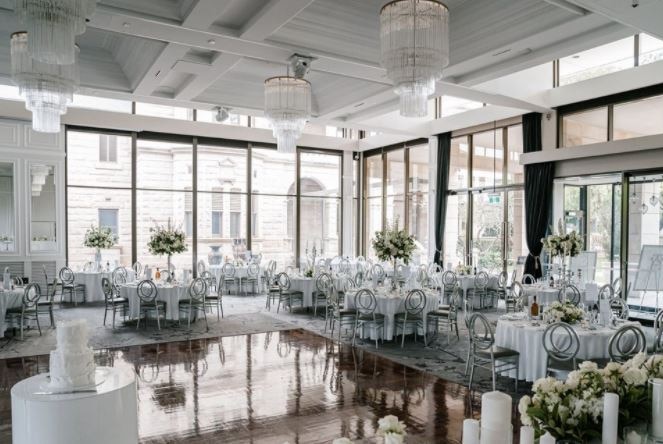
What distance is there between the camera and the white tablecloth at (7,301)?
27.5 ft

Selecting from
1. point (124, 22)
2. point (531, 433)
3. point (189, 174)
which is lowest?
point (531, 433)

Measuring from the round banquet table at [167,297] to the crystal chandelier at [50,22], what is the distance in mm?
5889

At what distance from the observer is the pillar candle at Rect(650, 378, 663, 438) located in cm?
188

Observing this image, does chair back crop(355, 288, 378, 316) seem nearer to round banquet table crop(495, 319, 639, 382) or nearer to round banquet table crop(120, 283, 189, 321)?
round banquet table crop(495, 319, 639, 382)

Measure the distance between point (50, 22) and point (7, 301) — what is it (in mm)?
6009

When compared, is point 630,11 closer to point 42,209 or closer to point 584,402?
point 584,402

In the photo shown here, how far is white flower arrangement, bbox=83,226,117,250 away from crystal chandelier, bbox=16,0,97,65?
9.58 meters

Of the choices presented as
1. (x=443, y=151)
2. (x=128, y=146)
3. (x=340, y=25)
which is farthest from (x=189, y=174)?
(x=340, y=25)

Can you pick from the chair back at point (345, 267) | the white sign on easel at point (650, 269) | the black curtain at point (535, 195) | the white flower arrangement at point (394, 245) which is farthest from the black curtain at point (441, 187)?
the white flower arrangement at point (394, 245)

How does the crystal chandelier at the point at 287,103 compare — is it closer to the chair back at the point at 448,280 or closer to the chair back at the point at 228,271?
the chair back at the point at 448,280

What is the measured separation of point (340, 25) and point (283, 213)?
1025 cm

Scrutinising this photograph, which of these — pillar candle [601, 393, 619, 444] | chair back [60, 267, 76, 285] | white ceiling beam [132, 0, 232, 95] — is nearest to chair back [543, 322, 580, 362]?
pillar candle [601, 393, 619, 444]

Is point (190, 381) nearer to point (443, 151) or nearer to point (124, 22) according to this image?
point (124, 22)

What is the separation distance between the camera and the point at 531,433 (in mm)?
1695
